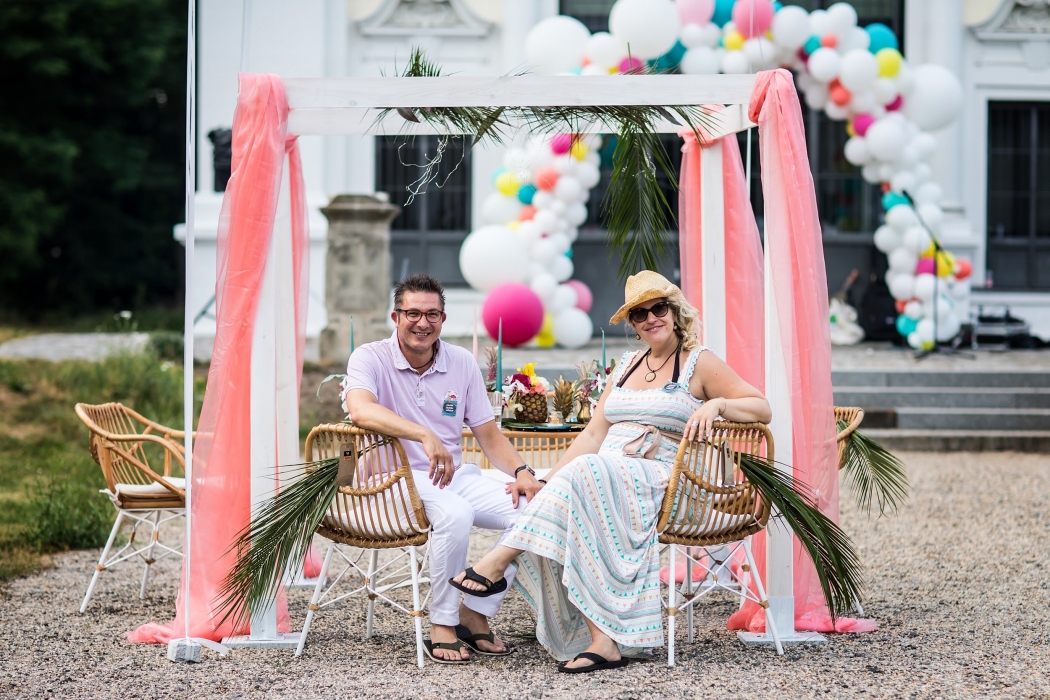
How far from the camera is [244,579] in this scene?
401 centimetres

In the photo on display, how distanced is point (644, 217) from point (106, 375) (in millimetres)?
5961

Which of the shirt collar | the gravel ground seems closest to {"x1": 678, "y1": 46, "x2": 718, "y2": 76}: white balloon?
the gravel ground

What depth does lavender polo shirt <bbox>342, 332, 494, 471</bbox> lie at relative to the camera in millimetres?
4348

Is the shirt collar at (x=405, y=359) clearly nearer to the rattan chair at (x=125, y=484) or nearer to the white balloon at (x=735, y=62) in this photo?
the rattan chair at (x=125, y=484)

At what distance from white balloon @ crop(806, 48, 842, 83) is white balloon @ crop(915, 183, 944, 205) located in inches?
56.6

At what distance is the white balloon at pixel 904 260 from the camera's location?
1139 cm

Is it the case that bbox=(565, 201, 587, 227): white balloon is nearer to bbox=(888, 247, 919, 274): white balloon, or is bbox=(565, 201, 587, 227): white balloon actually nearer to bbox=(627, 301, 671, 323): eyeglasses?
bbox=(888, 247, 919, 274): white balloon

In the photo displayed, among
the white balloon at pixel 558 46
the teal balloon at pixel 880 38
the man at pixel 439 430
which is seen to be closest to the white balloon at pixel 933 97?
the teal balloon at pixel 880 38

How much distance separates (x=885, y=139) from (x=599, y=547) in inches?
328

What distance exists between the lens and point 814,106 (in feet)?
38.4

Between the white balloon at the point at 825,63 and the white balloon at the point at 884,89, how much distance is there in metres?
0.39

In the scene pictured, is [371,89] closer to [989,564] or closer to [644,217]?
[644,217]

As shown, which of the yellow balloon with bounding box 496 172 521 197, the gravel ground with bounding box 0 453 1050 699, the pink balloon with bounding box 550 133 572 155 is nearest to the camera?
the gravel ground with bounding box 0 453 1050 699

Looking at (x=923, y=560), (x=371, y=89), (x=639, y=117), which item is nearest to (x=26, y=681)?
(x=371, y=89)
